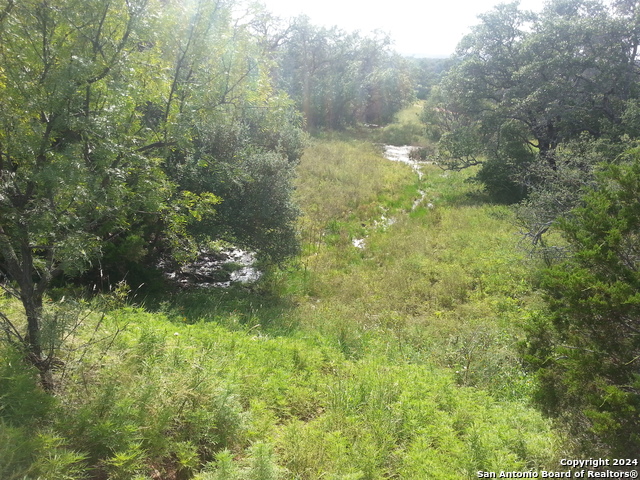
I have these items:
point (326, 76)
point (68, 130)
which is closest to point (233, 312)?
point (68, 130)

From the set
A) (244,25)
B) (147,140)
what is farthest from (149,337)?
(244,25)

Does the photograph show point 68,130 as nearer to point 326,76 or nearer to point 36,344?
point 36,344

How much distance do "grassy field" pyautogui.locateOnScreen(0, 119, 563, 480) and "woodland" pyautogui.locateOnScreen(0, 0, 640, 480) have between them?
0.03 m

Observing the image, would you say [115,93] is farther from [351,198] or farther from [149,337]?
[351,198]

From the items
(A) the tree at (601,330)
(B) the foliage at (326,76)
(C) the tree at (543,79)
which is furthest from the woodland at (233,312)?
(B) the foliage at (326,76)

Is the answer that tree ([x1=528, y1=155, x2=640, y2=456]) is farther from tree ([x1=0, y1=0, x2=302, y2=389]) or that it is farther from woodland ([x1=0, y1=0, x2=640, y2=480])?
tree ([x1=0, y1=0, x2=302, y2=389])

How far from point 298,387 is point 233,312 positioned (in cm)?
312

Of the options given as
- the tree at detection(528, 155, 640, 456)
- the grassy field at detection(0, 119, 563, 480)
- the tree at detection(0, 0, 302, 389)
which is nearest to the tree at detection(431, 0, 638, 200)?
the grassy field at detection(0, 119, 563, 480)

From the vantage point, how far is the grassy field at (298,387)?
298cm

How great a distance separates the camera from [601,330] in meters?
3.16

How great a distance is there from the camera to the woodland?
10.1ft

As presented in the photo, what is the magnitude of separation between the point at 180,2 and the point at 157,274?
17.3 ft

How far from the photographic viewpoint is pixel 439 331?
6.77 meters

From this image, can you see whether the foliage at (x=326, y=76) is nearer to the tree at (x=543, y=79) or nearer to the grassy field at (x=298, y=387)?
the tree at (x=543, y=79)
